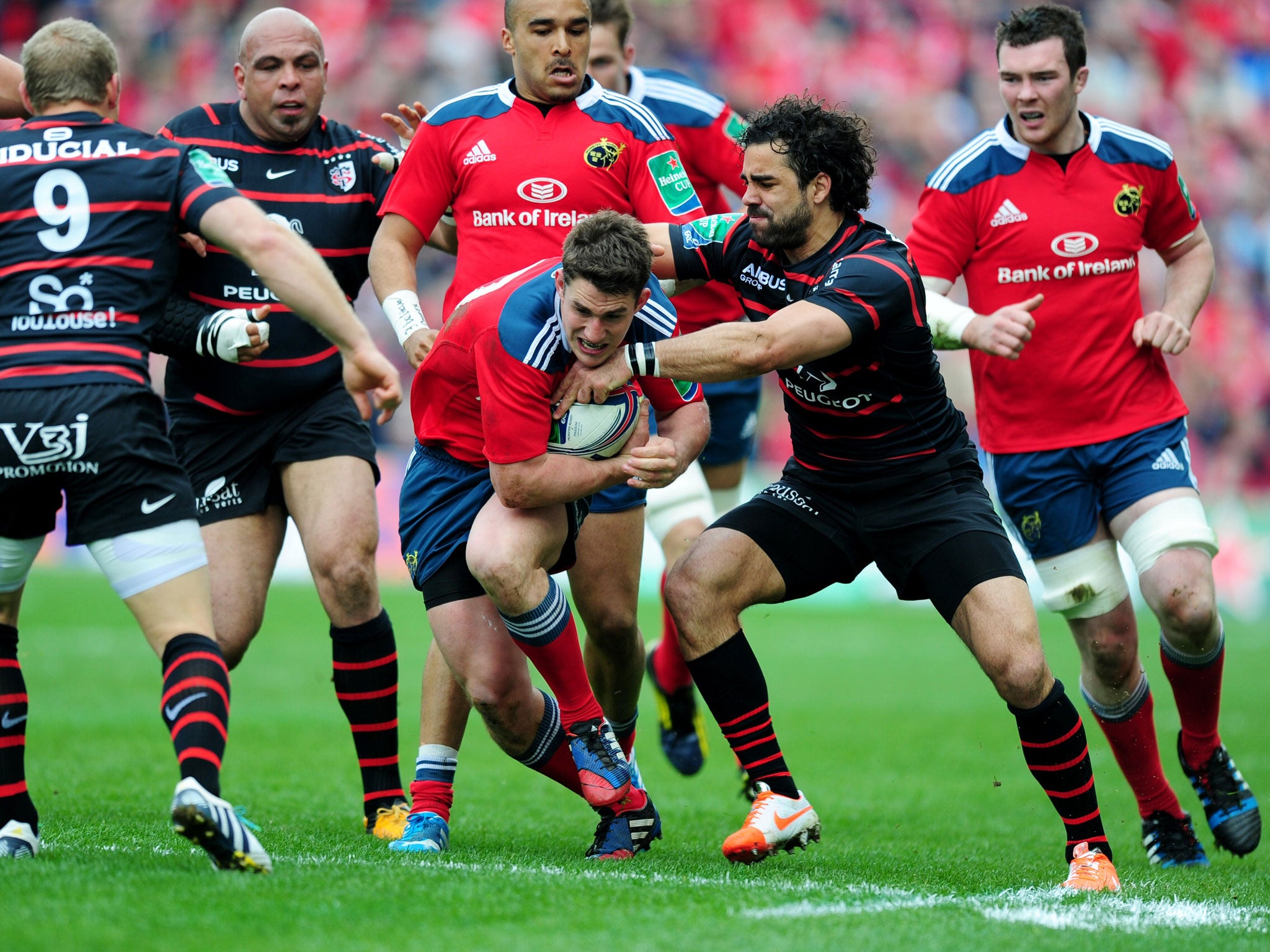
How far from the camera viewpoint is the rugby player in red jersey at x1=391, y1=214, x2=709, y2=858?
4.82m

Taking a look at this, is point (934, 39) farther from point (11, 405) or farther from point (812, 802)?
point (11, 405)

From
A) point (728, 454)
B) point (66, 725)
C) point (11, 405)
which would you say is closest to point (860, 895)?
point (11, 405)

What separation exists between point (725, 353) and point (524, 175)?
131cm

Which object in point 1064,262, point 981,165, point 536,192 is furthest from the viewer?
point 981,165

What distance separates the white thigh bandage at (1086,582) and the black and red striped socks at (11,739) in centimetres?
376

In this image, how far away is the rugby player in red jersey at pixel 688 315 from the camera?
23.3ft

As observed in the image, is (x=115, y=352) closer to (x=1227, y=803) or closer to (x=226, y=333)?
(x=226, y=333)

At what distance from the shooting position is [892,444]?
517cm

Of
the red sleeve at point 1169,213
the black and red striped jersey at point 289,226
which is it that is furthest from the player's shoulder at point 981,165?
the black and red striped jersey at point 289,226

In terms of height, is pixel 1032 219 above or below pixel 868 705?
above

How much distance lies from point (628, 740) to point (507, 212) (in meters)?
2.18

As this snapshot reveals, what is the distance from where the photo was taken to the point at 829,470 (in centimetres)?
530

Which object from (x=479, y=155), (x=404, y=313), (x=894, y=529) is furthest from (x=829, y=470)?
(x=479, y=155)

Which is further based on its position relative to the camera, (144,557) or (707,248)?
(707,248)
